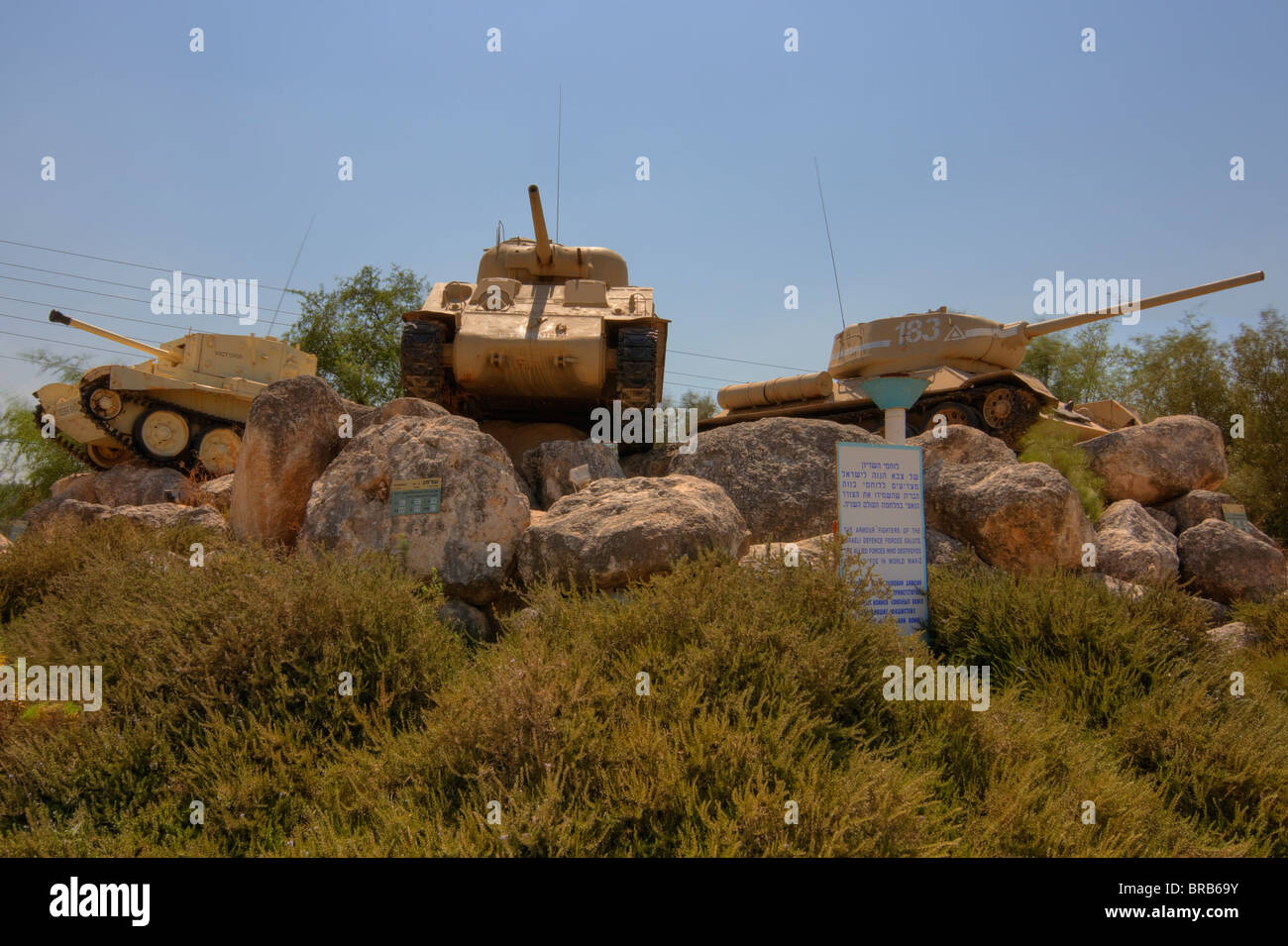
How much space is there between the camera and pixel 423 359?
11102mm

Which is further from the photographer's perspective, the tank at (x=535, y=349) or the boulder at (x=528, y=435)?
the boulder at (x=528, y=435)

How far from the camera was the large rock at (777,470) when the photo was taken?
7434 millimetres

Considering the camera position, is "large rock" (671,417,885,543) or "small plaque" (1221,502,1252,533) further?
"small plaque" (1221,502,1252,533)

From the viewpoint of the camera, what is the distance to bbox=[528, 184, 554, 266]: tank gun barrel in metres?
12.0

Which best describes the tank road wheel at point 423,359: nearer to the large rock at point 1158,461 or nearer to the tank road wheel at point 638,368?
the tank road wheel at point 638,368

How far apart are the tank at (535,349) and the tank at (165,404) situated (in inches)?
284

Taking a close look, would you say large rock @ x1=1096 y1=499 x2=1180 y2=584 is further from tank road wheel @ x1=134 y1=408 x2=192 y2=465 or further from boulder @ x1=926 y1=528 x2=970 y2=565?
tank road wheel @ x1=134 y1=408 x2=192 y2=465

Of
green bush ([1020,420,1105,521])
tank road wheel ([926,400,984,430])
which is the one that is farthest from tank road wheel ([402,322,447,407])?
tank road wheel ([926,400,984,430])

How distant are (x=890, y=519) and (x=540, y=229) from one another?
8864mm

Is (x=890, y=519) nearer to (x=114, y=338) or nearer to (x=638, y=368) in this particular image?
(x=638, y=368)

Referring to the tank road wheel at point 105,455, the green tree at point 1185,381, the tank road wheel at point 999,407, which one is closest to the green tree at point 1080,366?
the green tree at point 1185,381

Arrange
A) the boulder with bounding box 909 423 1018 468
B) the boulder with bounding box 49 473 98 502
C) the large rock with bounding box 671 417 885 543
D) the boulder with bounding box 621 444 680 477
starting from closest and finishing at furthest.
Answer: the large rock with bounding box 671 417 885 543, the boulder with bounding box 909 423 1018 468, the boulder with bounding box 621 444 680 477, the boulder with bounding box 49 473 98 502

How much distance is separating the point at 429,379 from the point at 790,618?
7.92 meters

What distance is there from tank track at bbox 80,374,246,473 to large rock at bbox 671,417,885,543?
13.4 meters
